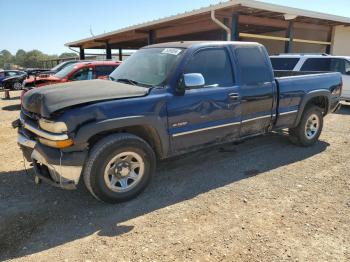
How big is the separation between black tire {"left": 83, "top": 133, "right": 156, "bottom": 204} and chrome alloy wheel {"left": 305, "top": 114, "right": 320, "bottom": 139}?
3581 millimetres

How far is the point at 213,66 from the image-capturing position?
15.0 feet

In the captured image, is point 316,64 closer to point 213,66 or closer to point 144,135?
point 213,66

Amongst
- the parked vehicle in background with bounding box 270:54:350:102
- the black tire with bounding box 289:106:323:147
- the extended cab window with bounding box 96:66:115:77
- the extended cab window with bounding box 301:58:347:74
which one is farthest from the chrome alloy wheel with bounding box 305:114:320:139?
the extended cab window with bounding box 96:66:115:77

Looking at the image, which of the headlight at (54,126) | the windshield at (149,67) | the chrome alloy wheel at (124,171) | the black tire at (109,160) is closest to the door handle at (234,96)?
the windshield at (149,67)

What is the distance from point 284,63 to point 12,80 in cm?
1747

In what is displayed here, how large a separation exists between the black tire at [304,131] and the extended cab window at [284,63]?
16.4 feet

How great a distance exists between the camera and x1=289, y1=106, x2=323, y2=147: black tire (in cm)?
600

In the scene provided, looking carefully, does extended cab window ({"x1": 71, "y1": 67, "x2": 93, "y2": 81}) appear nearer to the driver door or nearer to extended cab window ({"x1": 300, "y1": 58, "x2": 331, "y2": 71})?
extended cab window ({"x1": 300, "y1": 58, "x2": 331, "y2": 71})

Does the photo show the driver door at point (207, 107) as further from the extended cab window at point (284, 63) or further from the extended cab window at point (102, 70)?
the extended cab window at point (102, 70)

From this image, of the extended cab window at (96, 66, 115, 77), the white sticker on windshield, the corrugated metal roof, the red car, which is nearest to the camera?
the white sticker on windshield

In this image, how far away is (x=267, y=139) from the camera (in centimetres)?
675

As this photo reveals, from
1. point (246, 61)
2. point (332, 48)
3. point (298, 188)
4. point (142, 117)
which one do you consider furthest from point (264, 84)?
point (332, 48)

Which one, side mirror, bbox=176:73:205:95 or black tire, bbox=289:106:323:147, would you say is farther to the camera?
black tire, bbox=289:106:323:147

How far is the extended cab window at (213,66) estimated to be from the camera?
4387mm
